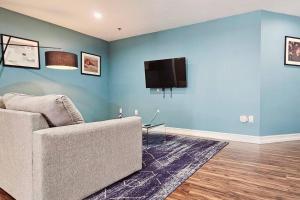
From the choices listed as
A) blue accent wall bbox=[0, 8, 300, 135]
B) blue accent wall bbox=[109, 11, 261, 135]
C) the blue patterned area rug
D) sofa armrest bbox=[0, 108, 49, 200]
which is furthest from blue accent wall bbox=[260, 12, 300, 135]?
sofa armrest bbox=[0, 108, 49, 200]

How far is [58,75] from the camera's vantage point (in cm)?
416

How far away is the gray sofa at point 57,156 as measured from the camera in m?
1.26

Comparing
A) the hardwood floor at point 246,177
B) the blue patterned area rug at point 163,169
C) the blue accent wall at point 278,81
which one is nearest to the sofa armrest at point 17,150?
the hardwood floor at point 246,177

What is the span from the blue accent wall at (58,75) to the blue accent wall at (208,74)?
0.84 m

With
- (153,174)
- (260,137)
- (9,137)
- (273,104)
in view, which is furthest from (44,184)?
(273,104)

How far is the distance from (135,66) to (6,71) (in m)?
2.67

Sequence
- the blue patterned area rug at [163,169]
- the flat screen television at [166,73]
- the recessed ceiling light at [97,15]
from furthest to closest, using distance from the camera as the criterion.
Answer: the flat screen television at [166,73] → the recessed ceiling light at [97,15] → the blue patterned area rug at [163,169]

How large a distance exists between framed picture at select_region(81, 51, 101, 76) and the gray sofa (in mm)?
3223

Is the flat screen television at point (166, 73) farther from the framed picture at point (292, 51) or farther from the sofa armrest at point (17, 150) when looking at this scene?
the sofa armrest at point (17, 150)

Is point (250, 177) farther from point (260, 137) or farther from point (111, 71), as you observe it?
point (111, 71)

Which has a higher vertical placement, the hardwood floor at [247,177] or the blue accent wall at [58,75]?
the blue accent wall at [58,75]

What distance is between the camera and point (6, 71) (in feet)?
11.0

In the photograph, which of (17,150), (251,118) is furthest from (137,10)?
(17,150)

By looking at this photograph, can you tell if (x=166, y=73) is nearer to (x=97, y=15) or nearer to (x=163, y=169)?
(x=97, y=15)
